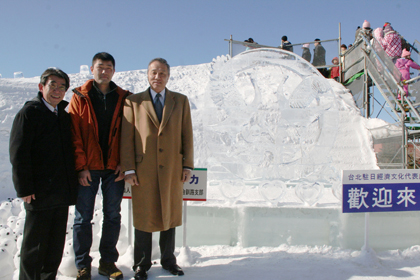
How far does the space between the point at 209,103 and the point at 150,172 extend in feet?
4.79

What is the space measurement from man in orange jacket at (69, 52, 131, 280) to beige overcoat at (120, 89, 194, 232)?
129 mm

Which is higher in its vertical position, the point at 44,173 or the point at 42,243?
the point at 44,173

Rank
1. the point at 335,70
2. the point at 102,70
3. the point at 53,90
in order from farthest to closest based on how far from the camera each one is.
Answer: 1. the point at 335,70
2. the point at 102,70
3. the point at 53,90

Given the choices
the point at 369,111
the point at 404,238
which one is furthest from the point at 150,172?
the point at 369,111

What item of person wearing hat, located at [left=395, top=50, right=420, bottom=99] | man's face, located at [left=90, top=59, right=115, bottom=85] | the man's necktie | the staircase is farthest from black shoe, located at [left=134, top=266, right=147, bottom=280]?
person wearing hat, located at [left=395, top=50, right=420, bottom=99]

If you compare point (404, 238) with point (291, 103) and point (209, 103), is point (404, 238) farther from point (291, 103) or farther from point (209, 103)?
point (209, 103)

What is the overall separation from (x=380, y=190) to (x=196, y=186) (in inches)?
72.4

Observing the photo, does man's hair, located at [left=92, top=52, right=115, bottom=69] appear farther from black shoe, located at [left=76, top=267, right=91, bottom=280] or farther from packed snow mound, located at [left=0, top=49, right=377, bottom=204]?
black shoe, located at [left=76, top=267, right=91, bottom=280]

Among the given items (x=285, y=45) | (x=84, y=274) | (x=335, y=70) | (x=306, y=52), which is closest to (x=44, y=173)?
(x=84, y=274)

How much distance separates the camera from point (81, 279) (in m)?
2.09

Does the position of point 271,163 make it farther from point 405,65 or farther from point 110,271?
point 405,65

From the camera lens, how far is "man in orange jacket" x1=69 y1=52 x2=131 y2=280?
2.08 meters

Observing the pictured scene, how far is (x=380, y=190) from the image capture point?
266cm

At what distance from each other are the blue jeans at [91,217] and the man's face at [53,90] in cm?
61
